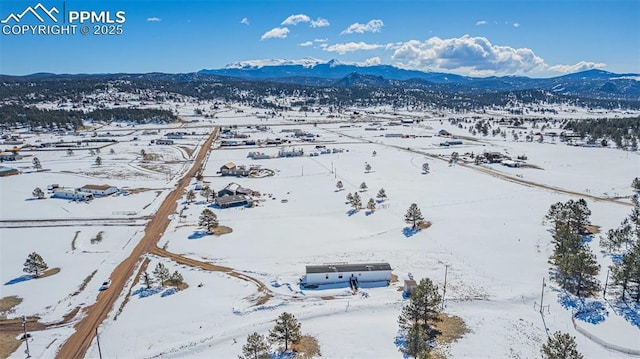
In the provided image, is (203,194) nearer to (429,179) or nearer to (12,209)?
(12,209)

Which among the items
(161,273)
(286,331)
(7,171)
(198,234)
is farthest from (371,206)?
(7,171)

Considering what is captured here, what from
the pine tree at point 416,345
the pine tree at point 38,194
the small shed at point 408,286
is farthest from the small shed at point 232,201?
the pine tree at point 416,345

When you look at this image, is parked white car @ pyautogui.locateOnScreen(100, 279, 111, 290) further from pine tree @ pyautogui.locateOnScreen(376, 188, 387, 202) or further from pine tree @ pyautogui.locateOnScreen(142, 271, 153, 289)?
pine tree @ pyautogui.locateOnScreen(376, 188, 387, 202)

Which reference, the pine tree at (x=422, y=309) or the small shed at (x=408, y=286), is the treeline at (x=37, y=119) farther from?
the pine tree at (x=422, y=309)

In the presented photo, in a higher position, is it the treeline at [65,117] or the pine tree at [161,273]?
the treeline at [65,117]

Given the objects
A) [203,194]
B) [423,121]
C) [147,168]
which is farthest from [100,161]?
[423,121]
